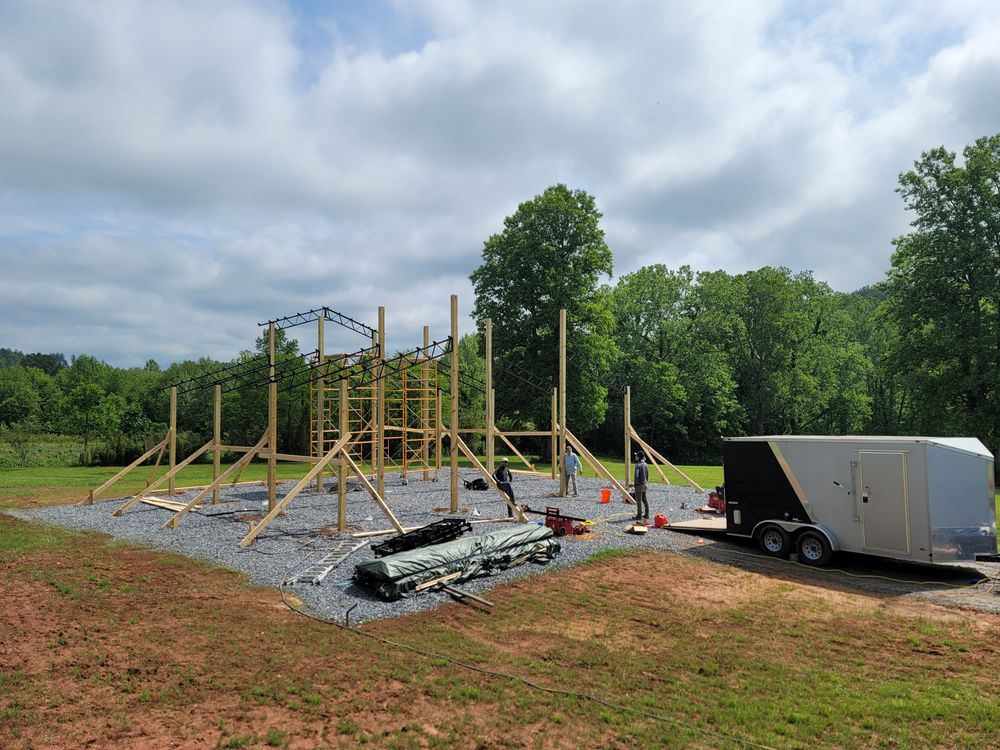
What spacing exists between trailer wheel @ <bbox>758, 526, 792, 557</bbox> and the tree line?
48.9 feet

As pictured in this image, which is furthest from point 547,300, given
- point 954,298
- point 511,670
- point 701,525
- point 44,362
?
point 44,362

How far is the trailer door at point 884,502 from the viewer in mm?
11320

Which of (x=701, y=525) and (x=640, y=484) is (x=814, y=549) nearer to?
(x=701, y=525)

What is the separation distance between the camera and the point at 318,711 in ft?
20.2

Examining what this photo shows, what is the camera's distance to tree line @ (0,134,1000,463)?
107 feet

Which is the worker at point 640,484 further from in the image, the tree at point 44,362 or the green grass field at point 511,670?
the tree at point 44,362

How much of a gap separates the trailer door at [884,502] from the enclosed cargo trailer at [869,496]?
2cm

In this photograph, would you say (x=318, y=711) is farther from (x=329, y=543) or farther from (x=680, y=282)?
(x=680, y=282)

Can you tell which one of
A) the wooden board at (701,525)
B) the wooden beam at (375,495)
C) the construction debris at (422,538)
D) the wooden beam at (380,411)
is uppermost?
the wooden beam at (380,411)

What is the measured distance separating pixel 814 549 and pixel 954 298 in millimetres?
28076

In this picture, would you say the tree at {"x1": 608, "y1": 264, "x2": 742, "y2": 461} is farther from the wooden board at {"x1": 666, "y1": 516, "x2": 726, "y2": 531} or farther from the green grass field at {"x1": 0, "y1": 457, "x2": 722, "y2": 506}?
the wooden board at {"x1": 666, "y1": 516, "x2": 726, "y2": 531}

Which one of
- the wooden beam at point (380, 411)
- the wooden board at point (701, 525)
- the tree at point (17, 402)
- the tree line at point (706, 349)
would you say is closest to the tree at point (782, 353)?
the tree line at point (706, 349)

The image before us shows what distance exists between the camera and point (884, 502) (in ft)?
37.9

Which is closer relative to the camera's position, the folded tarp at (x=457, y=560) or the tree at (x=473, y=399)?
the folded tarp at (x=457, y=560)
